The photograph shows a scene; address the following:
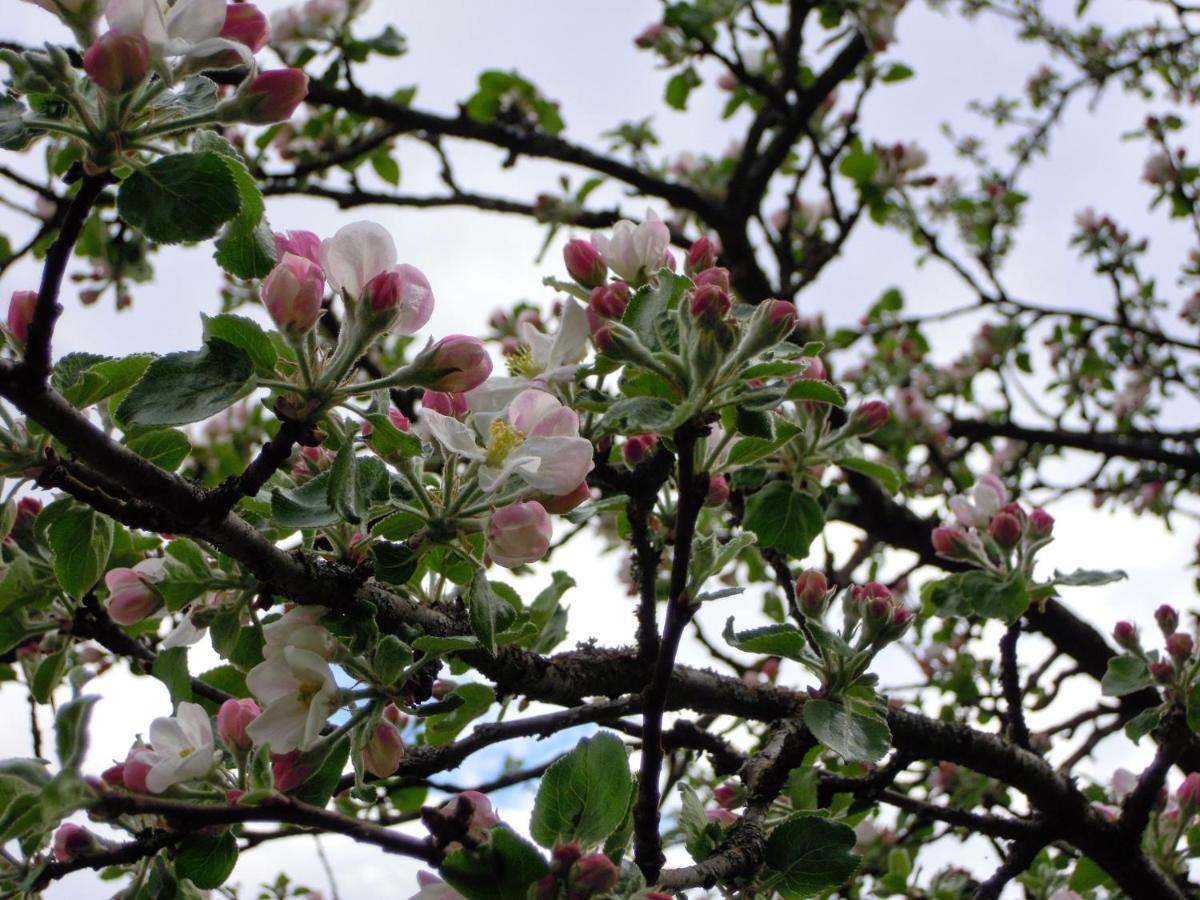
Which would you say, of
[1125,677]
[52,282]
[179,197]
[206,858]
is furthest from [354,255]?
[1125,677]

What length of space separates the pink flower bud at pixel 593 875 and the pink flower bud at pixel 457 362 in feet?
1.43

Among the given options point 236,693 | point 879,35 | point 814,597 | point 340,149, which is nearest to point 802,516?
point 814,597

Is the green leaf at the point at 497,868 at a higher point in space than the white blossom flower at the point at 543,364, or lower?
lower

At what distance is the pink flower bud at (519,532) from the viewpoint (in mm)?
954

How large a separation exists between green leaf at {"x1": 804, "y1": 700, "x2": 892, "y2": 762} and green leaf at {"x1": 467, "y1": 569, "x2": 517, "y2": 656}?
0.42 metres

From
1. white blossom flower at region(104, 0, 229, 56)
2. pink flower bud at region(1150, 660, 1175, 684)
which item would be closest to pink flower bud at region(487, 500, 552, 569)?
white blossom flower at region(104, 0, 229, 56)

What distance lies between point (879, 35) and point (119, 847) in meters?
3.09

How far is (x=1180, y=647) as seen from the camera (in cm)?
163

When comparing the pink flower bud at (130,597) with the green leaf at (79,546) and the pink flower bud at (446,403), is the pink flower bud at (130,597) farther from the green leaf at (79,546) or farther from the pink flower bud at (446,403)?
the pink flower bud at (446,403)

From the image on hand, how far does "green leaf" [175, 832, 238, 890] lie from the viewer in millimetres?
978

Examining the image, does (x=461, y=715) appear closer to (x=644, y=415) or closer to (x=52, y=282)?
(x=644, y=415)

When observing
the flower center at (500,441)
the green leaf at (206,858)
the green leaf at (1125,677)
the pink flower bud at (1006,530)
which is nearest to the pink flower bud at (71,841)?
the green leaf at (206,858)

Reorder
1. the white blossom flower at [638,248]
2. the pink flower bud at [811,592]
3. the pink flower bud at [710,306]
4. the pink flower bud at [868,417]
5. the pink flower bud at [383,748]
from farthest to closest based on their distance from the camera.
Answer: the pink flower bud at [868,417], the pink flower bud at [811,592], the white blossom flower at [638,248], the pink flower bud at [383,748], the pink flower bud at [710,306]

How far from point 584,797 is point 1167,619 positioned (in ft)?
4.20
